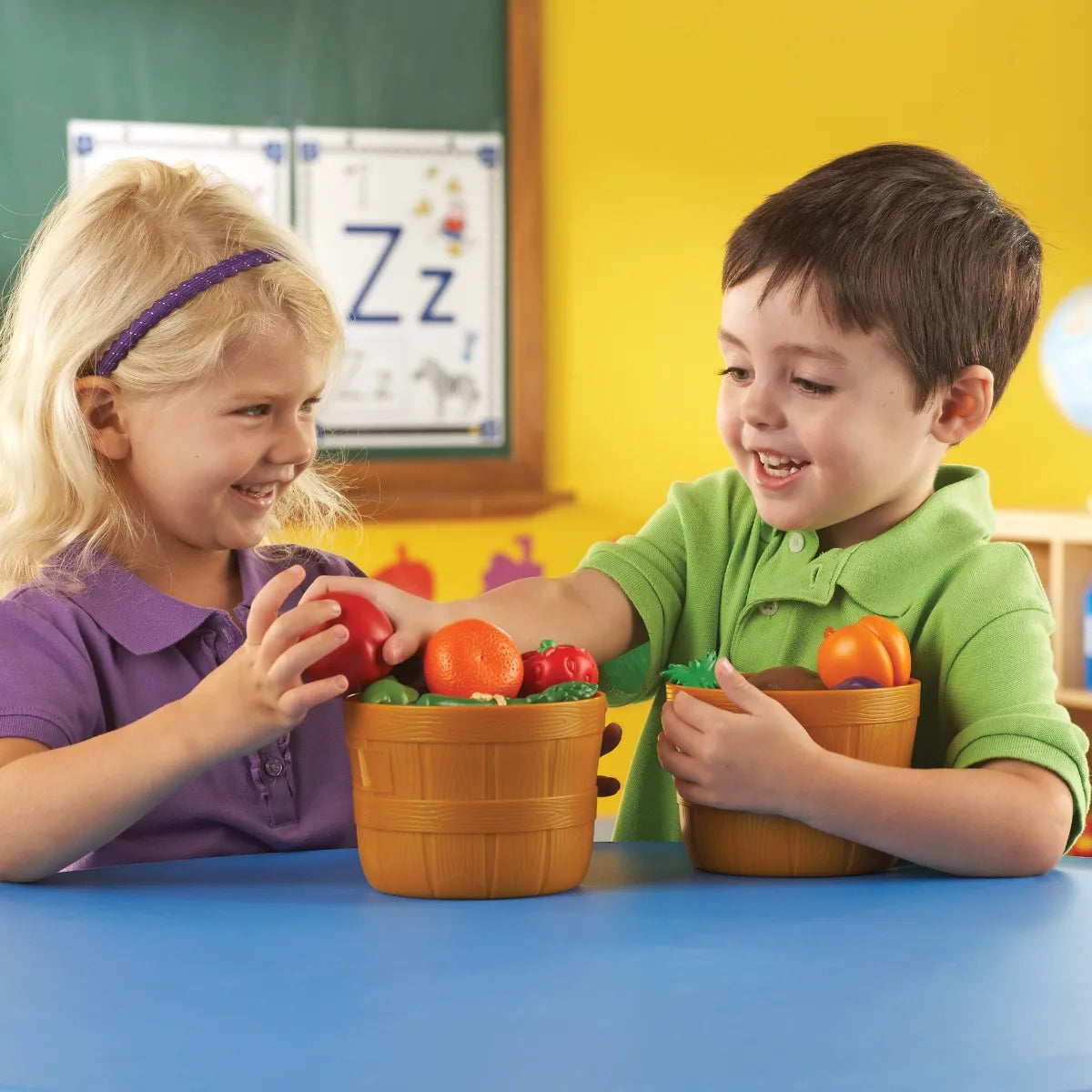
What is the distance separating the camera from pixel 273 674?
849mm

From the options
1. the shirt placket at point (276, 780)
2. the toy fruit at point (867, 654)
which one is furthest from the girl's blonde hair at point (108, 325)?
the toy fruit at point (867, 654)

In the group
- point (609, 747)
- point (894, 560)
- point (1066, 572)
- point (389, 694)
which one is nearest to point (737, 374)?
point (894, 560)

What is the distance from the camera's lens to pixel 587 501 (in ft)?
11.5

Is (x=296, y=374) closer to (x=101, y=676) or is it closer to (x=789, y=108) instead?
(x=101, y=676)

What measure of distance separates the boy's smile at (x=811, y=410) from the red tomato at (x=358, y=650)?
29cm

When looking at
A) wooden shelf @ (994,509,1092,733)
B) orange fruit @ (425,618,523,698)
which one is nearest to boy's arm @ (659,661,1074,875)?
orange fruit @ (425,618,523,698)

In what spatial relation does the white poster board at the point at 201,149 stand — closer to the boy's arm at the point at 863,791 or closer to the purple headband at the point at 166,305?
the purple headband at the point at 166,305

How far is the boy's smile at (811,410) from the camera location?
3.34ft

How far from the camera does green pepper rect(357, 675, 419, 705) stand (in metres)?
0.84

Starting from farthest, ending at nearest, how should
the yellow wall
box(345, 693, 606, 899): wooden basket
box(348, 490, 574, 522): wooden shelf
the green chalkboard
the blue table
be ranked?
the yellow wall < box(348, 490, 574, 522): wooden shelf < the green chalkboard < box(345, 693, 606, 899): wooden basket < the blue table

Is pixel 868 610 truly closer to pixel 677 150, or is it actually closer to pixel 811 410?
pixel 811 410

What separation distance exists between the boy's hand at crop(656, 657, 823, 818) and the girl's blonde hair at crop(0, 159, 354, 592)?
0.50 metres

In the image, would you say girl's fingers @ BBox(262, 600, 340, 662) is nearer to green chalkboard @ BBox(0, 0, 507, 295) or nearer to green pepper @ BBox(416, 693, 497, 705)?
green pepper @ BBox(416, 693, 497, 705)

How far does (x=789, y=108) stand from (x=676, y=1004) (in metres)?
3.22
